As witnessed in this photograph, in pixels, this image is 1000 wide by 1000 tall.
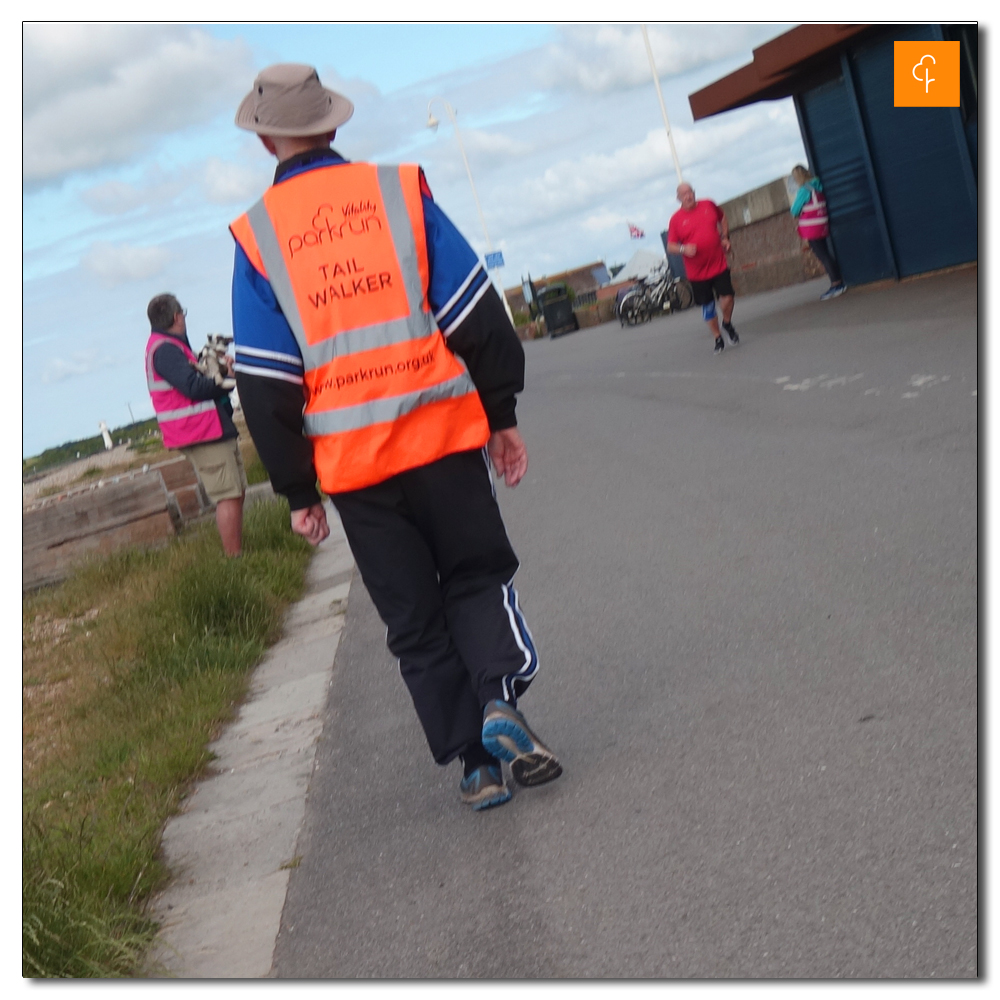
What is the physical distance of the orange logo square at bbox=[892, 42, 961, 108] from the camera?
12.1m

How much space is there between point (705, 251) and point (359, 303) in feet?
41.8

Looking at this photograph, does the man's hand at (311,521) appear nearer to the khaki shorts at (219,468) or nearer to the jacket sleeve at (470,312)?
the jacket sleeve at (470,312)

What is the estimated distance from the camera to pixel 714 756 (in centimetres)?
388

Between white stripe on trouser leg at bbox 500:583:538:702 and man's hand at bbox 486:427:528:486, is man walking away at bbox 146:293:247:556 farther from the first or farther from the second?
white stripe on trouser leg at bbox 500:583:538:702

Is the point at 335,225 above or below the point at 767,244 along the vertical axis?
above

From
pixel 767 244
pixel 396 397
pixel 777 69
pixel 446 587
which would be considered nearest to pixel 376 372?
pixel 396 397

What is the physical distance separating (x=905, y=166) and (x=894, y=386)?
8.46m

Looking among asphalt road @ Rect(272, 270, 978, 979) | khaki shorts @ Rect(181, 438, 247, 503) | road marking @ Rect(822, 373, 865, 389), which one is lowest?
road marking @ Rect(822, 373, 865, 389)

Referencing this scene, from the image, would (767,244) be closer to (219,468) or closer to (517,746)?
(219,468)

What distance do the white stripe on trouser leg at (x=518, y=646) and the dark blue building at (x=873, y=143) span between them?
1216 cm

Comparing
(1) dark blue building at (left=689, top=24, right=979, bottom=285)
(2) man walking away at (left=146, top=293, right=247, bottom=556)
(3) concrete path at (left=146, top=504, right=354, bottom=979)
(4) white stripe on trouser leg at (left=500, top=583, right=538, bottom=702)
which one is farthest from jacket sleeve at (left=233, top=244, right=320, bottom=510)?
(1) dark blue building at (left=689, top=24, right=979, bottom=285)

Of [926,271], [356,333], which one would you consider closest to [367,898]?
[356,333]

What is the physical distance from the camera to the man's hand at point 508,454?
4.13 m

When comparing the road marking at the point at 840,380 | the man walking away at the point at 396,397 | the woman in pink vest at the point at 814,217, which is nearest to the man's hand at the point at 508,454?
the man walking away at the point at 396,397
